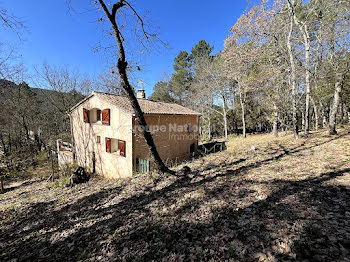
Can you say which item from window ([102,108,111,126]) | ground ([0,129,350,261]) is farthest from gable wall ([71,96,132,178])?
ground ([0,129,350,261])

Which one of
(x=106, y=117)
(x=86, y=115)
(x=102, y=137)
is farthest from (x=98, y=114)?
(x=102, y=137)

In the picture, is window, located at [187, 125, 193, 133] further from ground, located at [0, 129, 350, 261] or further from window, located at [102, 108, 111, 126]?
ground, located at [0, 129, 350, 261]

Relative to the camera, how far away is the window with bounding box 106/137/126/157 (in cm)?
982

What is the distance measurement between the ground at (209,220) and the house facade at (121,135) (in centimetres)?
389

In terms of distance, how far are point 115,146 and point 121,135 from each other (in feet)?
5.99

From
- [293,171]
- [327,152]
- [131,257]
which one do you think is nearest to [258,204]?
[293,171]

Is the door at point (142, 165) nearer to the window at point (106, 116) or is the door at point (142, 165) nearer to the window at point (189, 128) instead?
the window at point (106, 116)

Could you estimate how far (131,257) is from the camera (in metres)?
2.71

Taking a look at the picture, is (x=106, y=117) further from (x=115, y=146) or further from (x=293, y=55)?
(x=293, y=55)

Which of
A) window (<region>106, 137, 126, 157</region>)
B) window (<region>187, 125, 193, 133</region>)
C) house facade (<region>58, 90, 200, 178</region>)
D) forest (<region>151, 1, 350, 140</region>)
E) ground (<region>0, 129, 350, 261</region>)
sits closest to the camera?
ground (<region>0, 129, 350, 261</region>)

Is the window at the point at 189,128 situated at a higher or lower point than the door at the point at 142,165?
higher

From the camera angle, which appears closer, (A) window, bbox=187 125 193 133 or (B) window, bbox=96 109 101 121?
(B) window, bbox=96 109 101 121

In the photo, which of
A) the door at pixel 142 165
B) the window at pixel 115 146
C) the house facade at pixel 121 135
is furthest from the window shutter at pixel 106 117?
the door at pixel 142 165

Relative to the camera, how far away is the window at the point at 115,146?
9820mm
